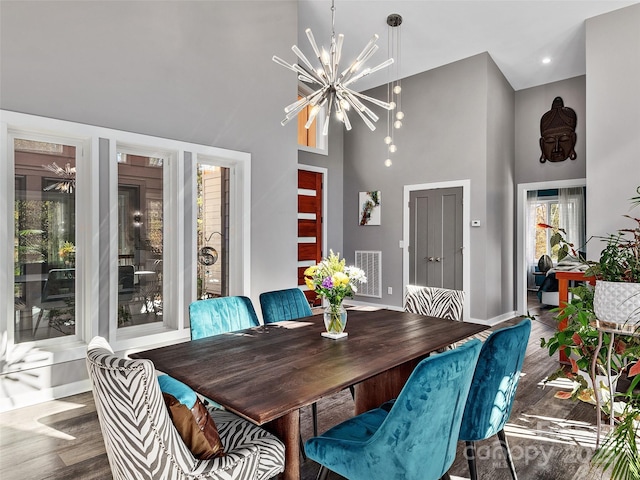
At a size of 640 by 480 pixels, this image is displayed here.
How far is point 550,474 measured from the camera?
6.93ft

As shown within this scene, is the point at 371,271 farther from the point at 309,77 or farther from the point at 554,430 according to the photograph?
the point at 309,77

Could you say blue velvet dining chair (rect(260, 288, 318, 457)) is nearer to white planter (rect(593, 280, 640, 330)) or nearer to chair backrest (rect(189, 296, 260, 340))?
chair backrest (rect(189, 296, 260, 340))

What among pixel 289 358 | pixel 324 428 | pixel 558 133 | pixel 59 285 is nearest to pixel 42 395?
pixel 59 285

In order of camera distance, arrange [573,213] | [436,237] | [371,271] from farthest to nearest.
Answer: [573,213], [371,271], [436,237]

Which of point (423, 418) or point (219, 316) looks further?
point (219, 316)

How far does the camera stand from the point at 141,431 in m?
1.15

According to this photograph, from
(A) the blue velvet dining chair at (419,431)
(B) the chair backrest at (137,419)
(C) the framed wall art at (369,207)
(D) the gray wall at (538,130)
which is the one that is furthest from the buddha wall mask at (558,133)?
(B) the chair backrest at (137,419)

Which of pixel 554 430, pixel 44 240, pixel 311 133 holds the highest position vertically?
pixel 311 133

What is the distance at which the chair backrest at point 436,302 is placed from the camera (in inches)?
118

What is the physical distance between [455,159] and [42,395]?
546 centimetres

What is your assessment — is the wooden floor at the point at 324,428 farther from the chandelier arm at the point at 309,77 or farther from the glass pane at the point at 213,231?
the chandelier arm at the point at 309,77

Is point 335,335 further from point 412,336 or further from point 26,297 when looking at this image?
point 26,297

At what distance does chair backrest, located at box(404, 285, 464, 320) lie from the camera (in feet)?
9.82

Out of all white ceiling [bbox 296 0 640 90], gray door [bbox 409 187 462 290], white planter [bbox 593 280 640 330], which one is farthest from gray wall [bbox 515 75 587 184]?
white planter [bbox 593 280 640 330]
